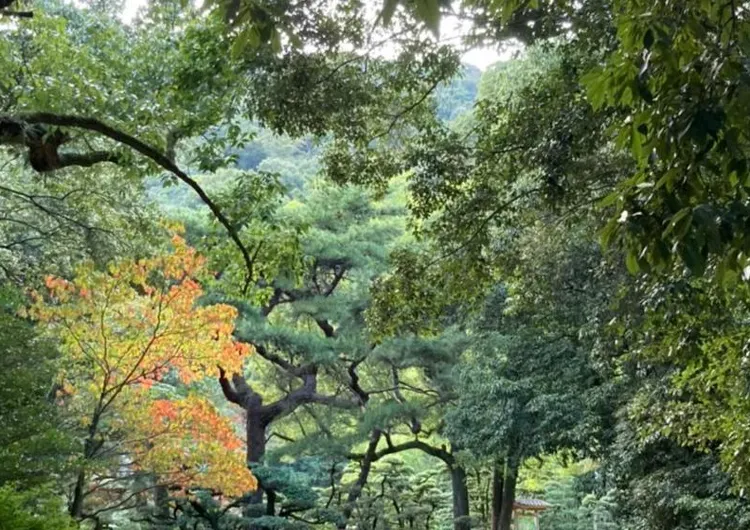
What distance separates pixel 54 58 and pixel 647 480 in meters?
5.90

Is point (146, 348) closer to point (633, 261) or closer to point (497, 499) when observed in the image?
point (633, 261)

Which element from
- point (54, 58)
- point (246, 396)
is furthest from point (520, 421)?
point (54, 58)

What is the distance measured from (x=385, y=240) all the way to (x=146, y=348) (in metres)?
4.42

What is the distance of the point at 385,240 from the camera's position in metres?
10.1

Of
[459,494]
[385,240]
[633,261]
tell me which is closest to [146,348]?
[385,240]

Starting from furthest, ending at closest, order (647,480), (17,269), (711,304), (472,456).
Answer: (472,456)
(17,269)
(647,480)
(711,304)

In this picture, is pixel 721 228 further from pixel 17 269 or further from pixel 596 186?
pixel 17 269

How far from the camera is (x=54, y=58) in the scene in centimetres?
444

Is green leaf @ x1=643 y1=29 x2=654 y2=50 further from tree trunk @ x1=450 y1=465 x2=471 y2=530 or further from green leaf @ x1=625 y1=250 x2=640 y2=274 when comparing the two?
tree trunk @ x1=450 y1=465 x2=471 y2=530

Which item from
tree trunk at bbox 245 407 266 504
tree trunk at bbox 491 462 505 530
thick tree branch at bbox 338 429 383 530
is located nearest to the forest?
thick tree branch at bbox 338 429 383 530

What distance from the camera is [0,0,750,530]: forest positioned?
5.17 ft

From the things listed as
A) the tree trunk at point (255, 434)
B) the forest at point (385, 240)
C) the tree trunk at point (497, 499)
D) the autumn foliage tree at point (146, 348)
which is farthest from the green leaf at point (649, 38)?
the tree trunk at point (497, 499)

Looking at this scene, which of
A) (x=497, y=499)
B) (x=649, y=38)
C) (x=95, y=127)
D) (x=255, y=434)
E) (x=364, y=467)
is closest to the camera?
(x=649, y=38)

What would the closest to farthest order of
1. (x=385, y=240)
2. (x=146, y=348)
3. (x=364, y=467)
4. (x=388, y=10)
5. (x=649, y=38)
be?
(x=388, y=10)
(x=649, y=38)
(x=146, y=348)
(x=385, y=240)
(x=364, y=467)
